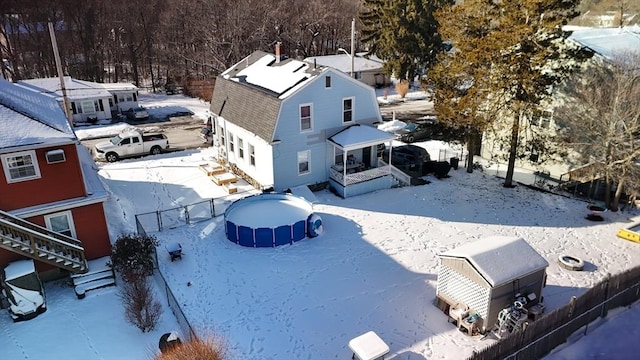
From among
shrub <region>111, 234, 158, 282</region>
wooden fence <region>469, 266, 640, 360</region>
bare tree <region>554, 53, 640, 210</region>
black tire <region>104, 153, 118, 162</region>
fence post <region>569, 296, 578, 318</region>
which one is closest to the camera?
wooden fence <region>469, 266, 640, 360</region>

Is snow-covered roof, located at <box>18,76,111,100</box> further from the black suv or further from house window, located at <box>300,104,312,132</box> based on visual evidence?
the black suv

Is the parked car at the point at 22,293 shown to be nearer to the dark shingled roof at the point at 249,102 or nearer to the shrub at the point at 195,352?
the shrub at the point at 195,352

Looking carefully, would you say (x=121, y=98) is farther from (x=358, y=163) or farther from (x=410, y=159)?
(x=410, y=159)

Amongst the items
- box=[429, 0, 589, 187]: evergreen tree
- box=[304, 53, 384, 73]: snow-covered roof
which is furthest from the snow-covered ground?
box=[304, 53, 384, 73]: snow-covered roof

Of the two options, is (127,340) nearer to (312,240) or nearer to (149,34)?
(312,240)

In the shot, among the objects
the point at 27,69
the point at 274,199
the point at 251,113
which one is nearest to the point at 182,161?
the point at 251,113

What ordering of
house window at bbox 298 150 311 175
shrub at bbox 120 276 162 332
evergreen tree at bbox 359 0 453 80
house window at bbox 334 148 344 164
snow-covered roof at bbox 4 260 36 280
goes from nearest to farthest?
shrub at bbox 120 276 162 332 < snow-covered roof at bbox 4 260 36 280 < house window at bbox 298 150 311 175 < house window at bbox 334 148 344 164 < evergreen tree at bbox 359 0 453 80

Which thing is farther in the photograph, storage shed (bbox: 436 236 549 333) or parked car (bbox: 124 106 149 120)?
parked car (bbox: 124 106 149 120)

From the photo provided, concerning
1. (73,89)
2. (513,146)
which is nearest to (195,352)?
(513,146)
